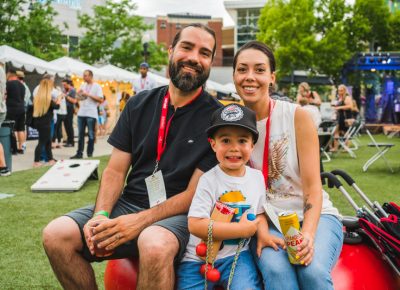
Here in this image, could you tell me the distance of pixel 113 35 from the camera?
114ft

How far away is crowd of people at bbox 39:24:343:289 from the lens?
2.40m

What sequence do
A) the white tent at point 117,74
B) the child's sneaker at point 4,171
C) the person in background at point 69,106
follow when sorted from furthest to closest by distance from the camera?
the white tent at point 117,74 < the person in background at point 69,106 < the child's sneaker at point 4,171

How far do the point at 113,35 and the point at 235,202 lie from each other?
111 feet

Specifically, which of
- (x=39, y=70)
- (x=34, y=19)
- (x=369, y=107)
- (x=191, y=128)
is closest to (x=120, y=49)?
(x=34, y=19)

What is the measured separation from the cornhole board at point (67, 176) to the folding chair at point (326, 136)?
5.49 metres

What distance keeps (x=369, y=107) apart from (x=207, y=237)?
90.1ft

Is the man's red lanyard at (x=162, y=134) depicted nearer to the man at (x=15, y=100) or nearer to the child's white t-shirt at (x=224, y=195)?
the child's white t-shirt at (x=224, y=195)

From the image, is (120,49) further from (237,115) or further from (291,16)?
(237,115)

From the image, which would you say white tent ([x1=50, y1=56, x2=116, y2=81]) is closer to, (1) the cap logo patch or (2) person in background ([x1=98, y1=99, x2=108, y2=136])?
(2) person in background ([x1=98, y1=99, x2=108, y2=136])

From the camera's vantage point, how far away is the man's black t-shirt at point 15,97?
11633 mm

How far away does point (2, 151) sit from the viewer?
8.79 metres

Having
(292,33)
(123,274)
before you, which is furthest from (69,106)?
(292,33)

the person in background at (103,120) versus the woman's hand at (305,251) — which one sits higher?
the woman's hand at (305,251)

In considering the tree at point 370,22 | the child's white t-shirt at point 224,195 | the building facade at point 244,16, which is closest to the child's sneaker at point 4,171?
the child's white t-shirt at point 224,195
